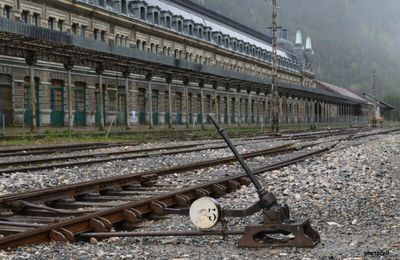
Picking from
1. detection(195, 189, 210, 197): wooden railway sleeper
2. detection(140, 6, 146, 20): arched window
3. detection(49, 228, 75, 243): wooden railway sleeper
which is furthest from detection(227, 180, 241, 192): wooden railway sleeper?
detection(140, 6, 146, 20): arched window

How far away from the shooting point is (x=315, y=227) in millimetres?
6871

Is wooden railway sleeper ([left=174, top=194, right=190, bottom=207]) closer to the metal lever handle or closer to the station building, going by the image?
the metal lever handle

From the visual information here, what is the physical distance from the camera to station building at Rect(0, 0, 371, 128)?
32.4 m

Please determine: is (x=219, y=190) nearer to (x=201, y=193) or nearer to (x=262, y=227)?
(x=201, y=193)

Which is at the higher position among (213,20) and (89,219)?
(213,20)

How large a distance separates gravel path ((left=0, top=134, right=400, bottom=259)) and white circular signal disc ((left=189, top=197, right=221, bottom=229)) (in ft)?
0.71

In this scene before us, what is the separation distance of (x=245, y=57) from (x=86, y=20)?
39372 millimetres

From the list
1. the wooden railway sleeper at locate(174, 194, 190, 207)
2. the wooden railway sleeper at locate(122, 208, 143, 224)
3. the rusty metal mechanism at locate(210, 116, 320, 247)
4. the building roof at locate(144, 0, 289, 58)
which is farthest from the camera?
the building roof at locate(144, 0, 289, 58)

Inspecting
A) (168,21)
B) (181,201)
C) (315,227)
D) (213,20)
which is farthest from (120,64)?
(213,20)

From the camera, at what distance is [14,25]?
1072 inches

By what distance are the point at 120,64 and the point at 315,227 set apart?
31.8 m

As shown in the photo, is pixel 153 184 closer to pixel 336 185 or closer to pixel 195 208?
pixel 336 185

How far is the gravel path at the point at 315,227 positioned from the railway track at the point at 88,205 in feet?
0.60

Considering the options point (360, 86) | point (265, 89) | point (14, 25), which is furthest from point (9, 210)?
point (360, 86)
